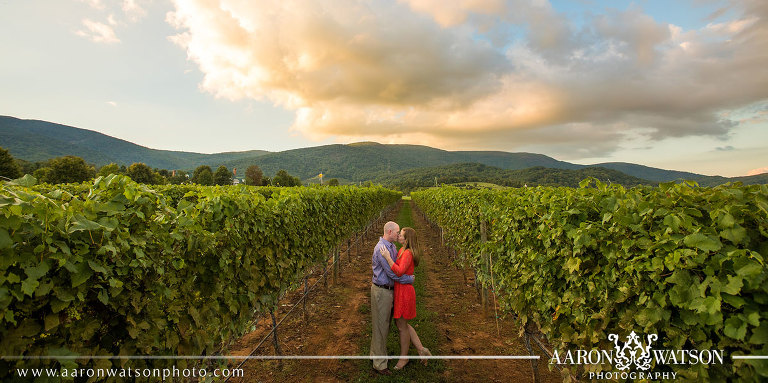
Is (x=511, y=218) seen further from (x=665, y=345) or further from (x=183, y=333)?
(x=183, y=333)

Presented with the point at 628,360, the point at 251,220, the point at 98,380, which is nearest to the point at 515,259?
the point at 628,360

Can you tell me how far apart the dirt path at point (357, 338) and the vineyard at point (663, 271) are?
1.84 metres

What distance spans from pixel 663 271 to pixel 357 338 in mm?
5639

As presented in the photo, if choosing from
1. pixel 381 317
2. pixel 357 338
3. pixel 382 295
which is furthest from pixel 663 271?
pixel 357 338

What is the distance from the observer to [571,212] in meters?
3.90

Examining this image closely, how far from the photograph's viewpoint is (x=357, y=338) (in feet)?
22.8

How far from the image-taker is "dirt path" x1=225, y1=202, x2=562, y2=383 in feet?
18.4

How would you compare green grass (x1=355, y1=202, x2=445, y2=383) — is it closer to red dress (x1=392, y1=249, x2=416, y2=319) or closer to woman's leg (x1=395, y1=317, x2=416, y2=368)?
woman's leg (x1=395, y1=317, x2=416, y2=368)

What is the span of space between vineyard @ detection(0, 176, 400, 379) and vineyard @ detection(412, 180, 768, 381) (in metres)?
4.06

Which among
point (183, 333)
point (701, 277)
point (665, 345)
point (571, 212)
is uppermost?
point (571, 212)

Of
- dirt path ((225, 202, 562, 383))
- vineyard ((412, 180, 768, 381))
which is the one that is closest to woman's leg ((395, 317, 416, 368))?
dirt path ((225, 202, 562, 383))

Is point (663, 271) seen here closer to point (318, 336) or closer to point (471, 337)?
point (471, 337)

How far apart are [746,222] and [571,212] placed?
5.05 ft

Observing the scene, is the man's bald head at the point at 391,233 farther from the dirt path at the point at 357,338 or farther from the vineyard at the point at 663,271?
the dirt path at the point at 357,338
